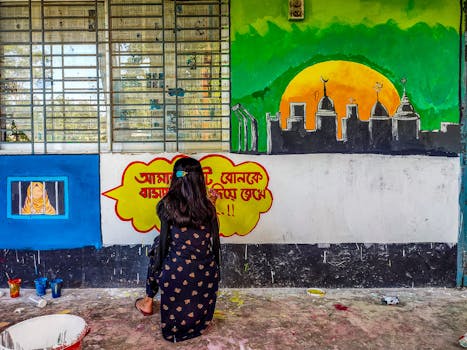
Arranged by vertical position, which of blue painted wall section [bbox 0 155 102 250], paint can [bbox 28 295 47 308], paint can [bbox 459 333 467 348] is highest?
blue painted wall section [bbox 0 155 102 250]

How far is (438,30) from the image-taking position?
4086 mm

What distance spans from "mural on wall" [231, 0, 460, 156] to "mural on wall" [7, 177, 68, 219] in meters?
1.72

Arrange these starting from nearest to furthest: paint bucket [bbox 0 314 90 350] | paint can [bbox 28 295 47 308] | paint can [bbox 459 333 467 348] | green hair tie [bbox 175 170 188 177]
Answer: paint bucket [bbox 0 314 90 350], paint can [bbox 459 333 467 348], green hair tie [bbox 175 170 188 177], paint can [bbox 28 295 47 308]

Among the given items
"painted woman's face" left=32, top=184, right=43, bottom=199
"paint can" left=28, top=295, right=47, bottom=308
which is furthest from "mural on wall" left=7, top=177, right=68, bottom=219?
"paint can" left=28, top=295, right=47, bottom=308

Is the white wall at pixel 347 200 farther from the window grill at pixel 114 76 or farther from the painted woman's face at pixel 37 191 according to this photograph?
the painted woman's face at pixel 37 191

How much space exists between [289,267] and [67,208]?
2191 millimetres

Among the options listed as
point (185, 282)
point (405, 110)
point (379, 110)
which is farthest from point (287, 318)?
point (405, 110)

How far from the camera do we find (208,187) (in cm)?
415

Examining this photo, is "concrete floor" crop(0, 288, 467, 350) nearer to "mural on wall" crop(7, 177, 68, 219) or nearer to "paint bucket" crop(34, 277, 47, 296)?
"paint bucket" crop(34, 277, 47, 296)

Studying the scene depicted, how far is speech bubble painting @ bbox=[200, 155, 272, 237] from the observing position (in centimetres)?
414

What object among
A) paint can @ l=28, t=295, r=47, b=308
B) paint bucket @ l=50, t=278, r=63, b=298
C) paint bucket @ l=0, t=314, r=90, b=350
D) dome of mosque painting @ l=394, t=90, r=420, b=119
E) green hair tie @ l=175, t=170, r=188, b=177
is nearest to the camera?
paint bucket @ l=0, t=314, r=90, b=350

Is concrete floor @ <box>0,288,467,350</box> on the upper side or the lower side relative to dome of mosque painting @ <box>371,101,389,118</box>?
lower

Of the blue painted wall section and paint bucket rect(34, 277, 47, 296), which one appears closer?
paint bucket rect(34, 277, 47, 296)

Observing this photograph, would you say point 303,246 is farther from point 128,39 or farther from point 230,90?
point 128,39
